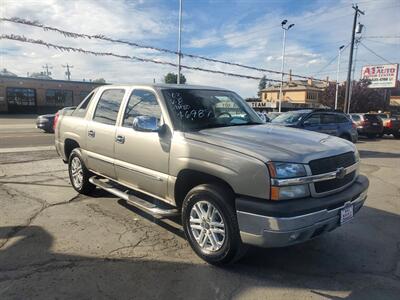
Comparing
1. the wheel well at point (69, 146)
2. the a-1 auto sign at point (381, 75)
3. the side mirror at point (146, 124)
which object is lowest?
the wheel well at point (69, 146)

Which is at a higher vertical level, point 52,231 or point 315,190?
point 315,190

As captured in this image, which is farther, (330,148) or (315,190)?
(330,148)

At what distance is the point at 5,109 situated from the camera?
42219 millimetres

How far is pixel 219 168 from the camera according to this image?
12.0ft

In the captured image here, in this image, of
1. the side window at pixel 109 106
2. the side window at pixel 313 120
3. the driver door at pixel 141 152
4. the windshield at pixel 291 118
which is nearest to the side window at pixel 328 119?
the side window at pixel 313 120

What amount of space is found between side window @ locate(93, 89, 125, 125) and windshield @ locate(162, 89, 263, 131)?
0.99 m

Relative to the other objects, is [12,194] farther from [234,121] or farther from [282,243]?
[282,243]

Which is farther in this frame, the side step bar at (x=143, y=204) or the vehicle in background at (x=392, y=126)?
the vehicle in background at (x=392, y=126)

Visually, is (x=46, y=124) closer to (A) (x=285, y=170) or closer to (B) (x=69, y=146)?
(B) (x=69, y=146)

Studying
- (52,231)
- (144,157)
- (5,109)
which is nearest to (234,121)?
(144,157)

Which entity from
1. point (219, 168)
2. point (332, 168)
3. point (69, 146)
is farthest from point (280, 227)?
point (69, 146)

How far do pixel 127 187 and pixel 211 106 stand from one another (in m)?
1.61

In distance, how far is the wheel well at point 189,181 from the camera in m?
3.84

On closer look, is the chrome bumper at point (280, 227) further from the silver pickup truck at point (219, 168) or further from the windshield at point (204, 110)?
the windshield at point (204, 110)
